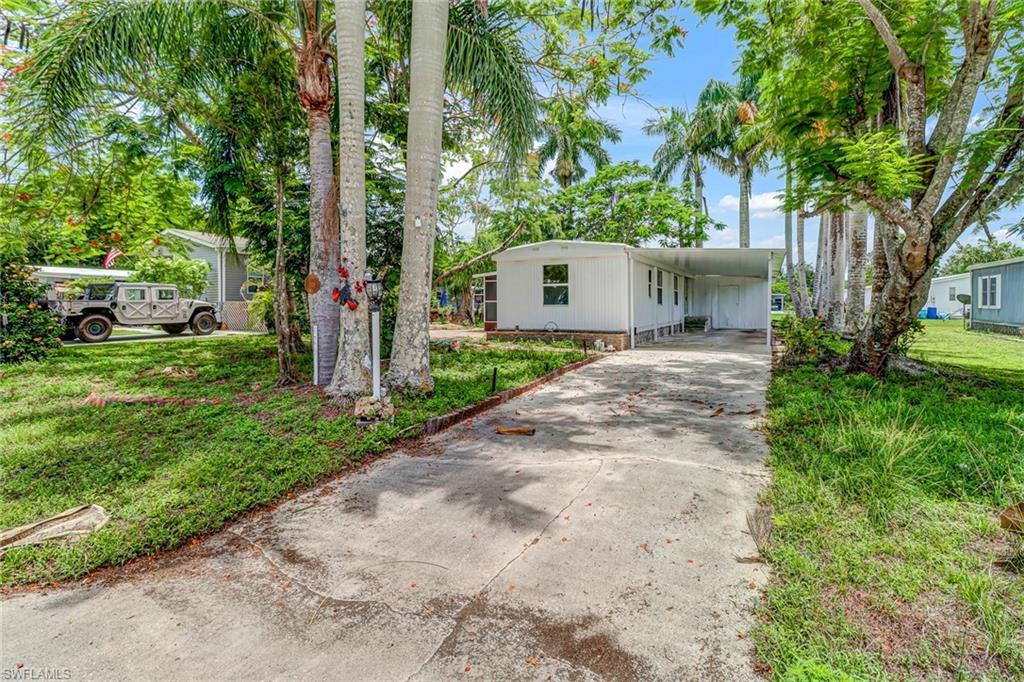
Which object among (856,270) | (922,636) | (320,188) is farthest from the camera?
(856,270)

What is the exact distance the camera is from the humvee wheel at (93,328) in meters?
13.8

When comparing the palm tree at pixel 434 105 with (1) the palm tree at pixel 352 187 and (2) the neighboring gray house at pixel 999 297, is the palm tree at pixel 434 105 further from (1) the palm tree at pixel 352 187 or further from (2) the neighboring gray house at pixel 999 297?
(2) the neighboring gray house at pixel 999 297

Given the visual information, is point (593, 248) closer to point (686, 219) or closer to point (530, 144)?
point (530, 144)

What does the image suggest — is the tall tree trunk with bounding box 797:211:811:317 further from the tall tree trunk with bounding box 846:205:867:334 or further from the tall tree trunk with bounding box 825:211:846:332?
the tall tree trunk with bounding box 846:205:867:334

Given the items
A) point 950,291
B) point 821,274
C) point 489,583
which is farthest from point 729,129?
point 489,583

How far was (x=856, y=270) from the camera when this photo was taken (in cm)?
1275

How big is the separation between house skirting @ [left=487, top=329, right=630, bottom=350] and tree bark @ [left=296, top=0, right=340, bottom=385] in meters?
7.81

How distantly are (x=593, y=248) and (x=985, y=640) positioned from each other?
11402mm

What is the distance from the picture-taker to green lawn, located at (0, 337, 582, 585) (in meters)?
3.01

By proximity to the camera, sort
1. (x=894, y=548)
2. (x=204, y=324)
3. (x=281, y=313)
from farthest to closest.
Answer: (x=204, y=324)
(x=281, y=313)
(x=894, y=548)

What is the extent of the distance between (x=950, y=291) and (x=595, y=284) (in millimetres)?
A: 31538

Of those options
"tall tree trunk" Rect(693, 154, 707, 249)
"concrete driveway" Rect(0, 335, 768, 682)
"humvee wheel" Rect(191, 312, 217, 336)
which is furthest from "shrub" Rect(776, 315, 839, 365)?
"humvee wheel" Rect(191, 312, 217, 336)

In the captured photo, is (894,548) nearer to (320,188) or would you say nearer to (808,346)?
(320,188)

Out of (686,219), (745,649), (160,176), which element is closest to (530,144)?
(745,649)
